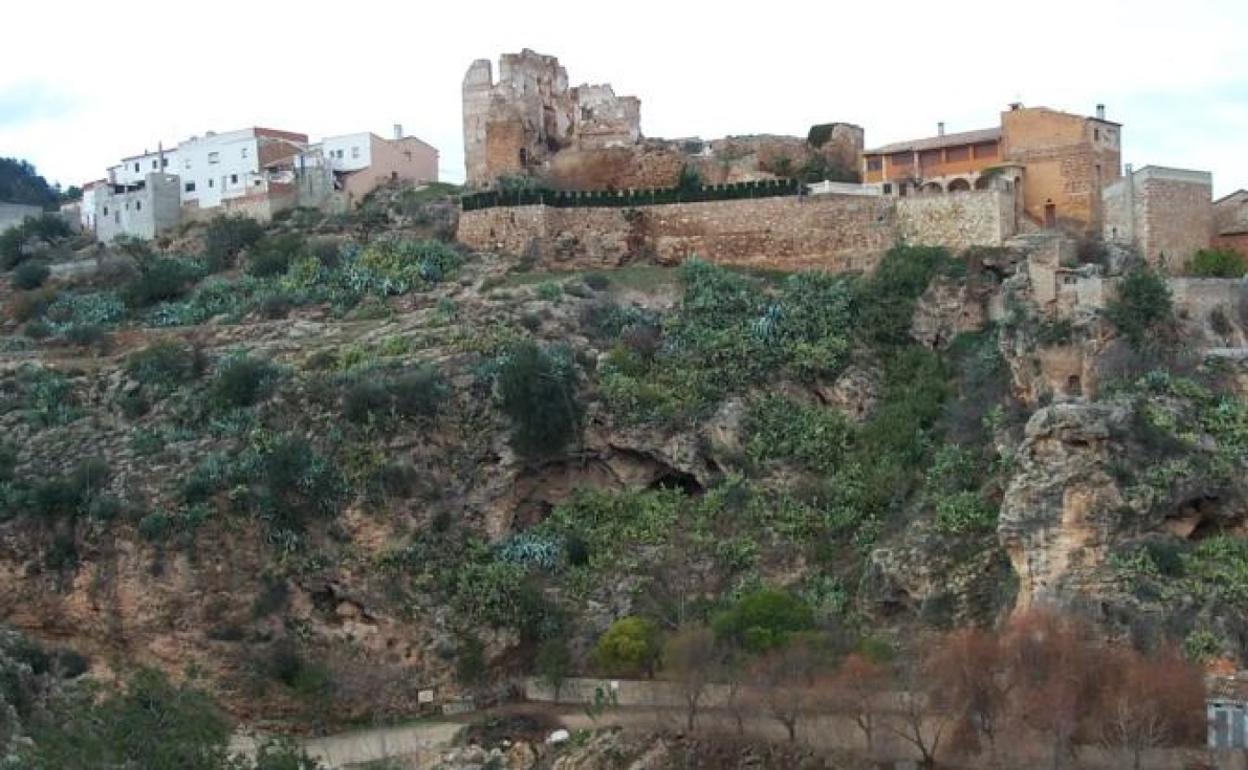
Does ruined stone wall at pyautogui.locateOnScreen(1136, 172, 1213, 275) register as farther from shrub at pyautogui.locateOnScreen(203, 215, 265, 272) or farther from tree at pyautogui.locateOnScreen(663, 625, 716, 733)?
shrub at pyautogui.locateOnScreen(203, 215, 265, 272)

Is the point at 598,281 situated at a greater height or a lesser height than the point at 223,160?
lesser

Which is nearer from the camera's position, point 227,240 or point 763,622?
point 763,622

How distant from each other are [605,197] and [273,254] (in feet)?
29.7

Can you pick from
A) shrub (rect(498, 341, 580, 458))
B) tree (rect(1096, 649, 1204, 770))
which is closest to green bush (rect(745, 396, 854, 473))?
shrub (rect(498, 341, 580, 458))

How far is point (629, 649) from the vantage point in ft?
131

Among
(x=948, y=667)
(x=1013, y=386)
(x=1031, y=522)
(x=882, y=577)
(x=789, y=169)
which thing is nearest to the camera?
(x=948, y=667)

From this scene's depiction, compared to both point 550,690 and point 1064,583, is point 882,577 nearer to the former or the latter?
point 1064,583

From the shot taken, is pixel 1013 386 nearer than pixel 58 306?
Yes

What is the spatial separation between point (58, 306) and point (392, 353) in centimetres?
1289

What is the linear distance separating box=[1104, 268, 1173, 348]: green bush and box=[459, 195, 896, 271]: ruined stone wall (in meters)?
8.39

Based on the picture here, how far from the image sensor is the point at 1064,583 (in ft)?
120

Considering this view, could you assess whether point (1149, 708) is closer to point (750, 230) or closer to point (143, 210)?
point (750, 230)

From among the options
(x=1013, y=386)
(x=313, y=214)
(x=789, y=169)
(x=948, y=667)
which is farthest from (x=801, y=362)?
(x=313, y=214)

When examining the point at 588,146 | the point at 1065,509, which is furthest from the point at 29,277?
the point at 1065,509
